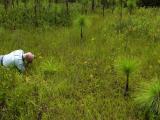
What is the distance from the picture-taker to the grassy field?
286 inches

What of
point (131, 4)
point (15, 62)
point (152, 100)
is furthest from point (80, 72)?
point (131, 4)

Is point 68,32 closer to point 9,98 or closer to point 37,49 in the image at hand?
point 37,49

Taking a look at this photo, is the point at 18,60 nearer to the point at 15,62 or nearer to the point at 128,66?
the point at 15,62

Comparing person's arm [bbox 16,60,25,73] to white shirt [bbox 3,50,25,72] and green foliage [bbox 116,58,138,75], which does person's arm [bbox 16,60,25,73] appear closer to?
white shirt [bbox 3,50,25,72]

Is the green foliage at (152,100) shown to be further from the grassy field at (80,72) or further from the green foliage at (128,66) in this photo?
the green foliage at (128,66)

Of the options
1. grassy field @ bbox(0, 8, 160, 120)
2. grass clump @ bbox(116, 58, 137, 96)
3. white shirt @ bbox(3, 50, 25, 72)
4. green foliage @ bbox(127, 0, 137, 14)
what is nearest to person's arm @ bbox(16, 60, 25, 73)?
white shirt @ bbox(3, 50, 25, 72)

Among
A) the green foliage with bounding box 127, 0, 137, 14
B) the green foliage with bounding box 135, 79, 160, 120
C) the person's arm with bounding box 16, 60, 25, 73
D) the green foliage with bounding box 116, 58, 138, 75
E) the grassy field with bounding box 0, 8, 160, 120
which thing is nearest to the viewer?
the green foliage with bounding box 135, 79, 160, 120

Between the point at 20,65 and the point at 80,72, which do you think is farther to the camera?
the point at 20,65

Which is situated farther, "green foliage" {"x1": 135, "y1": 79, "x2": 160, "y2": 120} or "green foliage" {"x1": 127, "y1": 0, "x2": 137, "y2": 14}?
"green foliage" {"x1": 127, "y1": 0, "x2": 137, "y2": 14}

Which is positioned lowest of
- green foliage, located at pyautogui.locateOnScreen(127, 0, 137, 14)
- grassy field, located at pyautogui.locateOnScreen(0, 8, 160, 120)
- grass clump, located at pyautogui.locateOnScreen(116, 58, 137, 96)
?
grassy field, located at pyautogui.locateOnScreen(0, 8, 160, 120)

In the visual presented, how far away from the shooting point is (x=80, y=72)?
29.3 ft

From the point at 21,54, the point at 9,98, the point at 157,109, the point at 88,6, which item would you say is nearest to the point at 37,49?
the point at 21,54

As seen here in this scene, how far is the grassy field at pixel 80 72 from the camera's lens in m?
7.25

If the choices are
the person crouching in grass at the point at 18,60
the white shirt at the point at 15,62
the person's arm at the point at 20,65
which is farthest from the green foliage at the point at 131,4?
the person's arm at the point at 20,65
